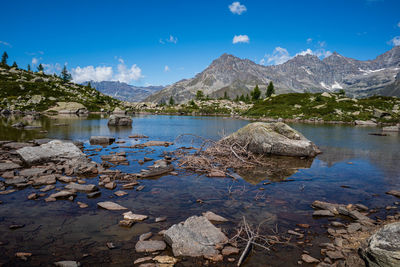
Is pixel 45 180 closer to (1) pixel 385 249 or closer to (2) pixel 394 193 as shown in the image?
(1) pixel 385 249

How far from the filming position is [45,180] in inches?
501

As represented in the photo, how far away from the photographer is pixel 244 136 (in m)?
23.0

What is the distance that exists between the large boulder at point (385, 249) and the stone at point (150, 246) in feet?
18.0

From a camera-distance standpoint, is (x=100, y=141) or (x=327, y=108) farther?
(x=327, y=108)

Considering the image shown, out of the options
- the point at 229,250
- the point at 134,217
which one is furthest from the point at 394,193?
the point at 134,217

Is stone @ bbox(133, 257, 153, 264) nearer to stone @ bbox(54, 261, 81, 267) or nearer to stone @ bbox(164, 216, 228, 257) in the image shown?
stone @ bbox(164, 216, 228, 257)

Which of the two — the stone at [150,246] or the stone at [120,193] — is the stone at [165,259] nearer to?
the stone at [150,246]

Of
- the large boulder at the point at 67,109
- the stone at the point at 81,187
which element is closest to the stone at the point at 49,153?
the stone at the point at 81,187

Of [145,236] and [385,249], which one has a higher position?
[385,249]

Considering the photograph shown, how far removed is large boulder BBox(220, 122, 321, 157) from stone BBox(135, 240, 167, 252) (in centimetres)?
1478

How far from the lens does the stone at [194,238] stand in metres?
6.95

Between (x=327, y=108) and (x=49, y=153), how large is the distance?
8796cm

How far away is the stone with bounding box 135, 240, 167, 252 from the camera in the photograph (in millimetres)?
7000

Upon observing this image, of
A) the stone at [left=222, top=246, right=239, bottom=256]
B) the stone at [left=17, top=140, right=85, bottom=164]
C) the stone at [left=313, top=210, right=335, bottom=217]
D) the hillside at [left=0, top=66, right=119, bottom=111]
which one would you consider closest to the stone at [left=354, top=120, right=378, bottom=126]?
the stone at [left=313, top=210, right=335, bottom=217]
